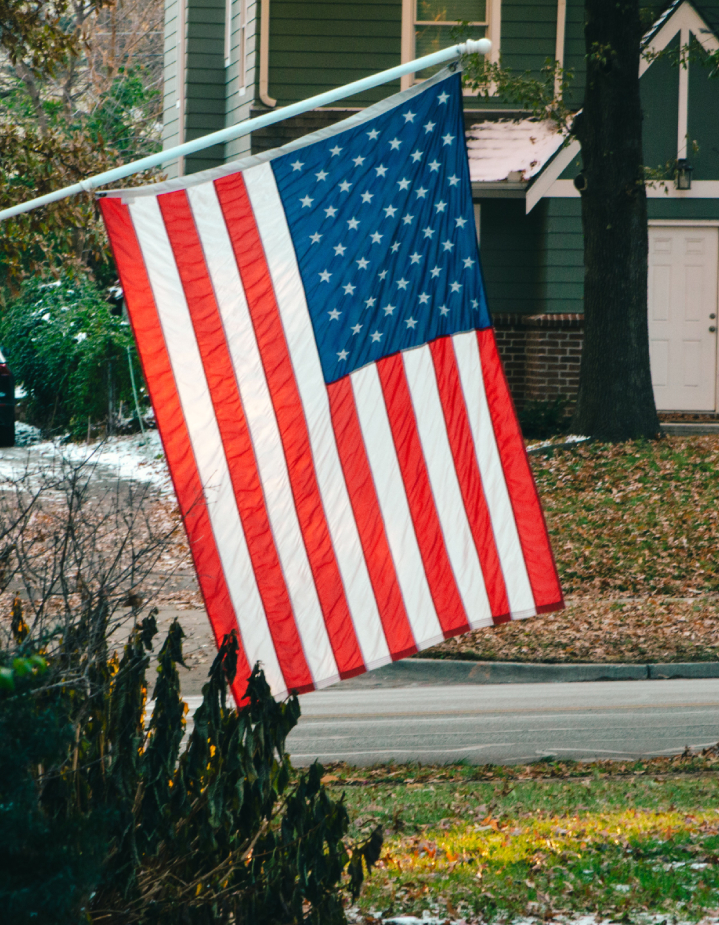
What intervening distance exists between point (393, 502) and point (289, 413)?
0.58m

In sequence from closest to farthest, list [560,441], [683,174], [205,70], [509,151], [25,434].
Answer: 1. [560,441]
2. [683,174]
3. [509,151]
4. [25,434]
5. [205,70]

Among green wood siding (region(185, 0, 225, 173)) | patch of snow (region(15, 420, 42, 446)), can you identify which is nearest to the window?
green wood siding (region(185, 0, 225, 173))

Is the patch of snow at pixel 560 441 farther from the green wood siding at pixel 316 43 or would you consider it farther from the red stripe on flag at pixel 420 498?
the red stripe on flag at pixel 420 498

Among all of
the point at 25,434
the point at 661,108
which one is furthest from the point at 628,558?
the point at 25,434

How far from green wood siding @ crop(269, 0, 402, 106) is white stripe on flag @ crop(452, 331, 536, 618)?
15.7 m

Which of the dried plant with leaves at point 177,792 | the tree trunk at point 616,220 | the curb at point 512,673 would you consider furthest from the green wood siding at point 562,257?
the dried plant with leaves at point 177,792

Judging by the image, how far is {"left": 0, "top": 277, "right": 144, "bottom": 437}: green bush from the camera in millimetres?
20422

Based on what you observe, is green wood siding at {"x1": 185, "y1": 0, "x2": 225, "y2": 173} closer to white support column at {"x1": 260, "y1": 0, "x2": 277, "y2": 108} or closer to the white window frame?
white support column at {"x1": 260, "y1": 0, "x2": 277, "y2": 108}

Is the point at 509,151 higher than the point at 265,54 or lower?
lower

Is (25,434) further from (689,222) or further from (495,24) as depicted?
(689,222)

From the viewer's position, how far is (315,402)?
5062 mm

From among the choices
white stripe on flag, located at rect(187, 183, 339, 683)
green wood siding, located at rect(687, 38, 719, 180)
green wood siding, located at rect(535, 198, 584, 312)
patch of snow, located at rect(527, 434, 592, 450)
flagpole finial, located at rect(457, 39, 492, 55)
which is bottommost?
patch of snow, located at rect(527, 434, 592, 450)

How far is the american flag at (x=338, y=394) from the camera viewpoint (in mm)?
4922

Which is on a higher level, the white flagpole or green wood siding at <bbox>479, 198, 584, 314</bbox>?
the white flagpole
